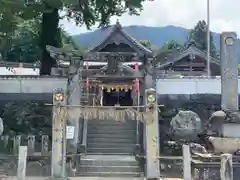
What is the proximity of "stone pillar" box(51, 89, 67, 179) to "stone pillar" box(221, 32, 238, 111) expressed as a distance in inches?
270

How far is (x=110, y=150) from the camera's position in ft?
61.0

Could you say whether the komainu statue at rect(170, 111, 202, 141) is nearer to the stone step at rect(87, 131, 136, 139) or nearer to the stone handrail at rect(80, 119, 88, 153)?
the stone step at rect(87, 131, 136, 139)

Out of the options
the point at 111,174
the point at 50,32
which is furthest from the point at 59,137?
the point at 50,32

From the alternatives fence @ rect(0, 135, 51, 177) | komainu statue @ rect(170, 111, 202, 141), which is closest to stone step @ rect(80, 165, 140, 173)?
fence @ rect(0, 135, 51, 177)

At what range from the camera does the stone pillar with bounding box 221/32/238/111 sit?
655 inches

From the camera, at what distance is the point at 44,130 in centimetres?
1958

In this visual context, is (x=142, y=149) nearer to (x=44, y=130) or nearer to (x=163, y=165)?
(x=163, y=165)

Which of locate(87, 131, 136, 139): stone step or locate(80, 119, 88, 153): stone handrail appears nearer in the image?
locate(80, 119, 88, 153): stone handrail

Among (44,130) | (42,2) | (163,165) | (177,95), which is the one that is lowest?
(163,165)

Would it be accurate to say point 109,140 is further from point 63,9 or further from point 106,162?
point 63,9

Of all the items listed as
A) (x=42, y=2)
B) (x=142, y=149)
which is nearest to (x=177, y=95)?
(x=142, y=149)

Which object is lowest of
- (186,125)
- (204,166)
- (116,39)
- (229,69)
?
(204,166)

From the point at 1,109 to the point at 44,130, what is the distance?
2.48 m

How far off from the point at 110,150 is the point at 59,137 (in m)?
5.54
